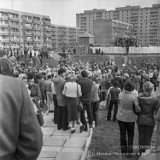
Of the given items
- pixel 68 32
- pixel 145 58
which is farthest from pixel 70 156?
pixel 68 32

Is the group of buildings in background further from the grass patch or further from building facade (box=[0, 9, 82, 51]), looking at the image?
the grass patch

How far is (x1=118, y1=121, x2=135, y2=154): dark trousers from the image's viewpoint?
5.00 metres

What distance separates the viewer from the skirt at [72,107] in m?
6.23

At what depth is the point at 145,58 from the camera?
110 ft

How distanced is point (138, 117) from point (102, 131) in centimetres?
233

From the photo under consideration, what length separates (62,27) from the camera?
121 metres

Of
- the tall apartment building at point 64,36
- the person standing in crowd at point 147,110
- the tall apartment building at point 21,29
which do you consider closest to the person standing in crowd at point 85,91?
the person standing in crowd at point 147,110

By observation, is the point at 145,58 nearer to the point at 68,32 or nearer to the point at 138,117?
the point at 138,117

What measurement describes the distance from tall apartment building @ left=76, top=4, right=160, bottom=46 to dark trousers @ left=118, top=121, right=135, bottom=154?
8787cm

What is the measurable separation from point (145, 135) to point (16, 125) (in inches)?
157

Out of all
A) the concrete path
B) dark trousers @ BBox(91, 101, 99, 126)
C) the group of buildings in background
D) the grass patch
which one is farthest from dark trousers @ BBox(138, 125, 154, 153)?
the group of buildings in background

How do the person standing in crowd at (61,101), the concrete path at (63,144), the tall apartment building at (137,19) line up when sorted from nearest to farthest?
the concrete path at (63,144) < the person standing in crowd at (61,101) < the tall apartment building at (137,19)

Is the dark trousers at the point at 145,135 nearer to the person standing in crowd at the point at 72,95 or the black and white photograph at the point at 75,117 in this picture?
the black and white photograph at the point at 75,117

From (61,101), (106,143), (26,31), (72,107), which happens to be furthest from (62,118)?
(26,31)
